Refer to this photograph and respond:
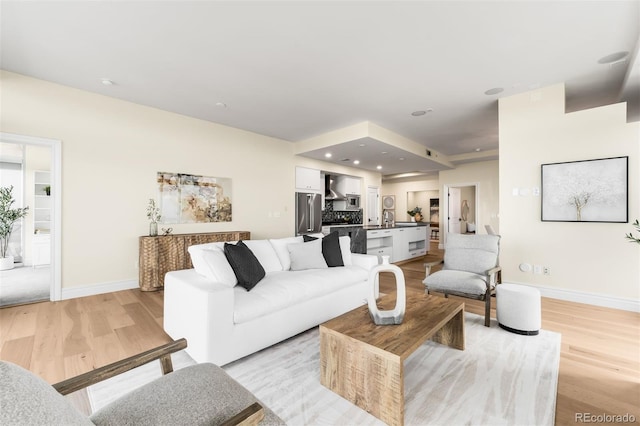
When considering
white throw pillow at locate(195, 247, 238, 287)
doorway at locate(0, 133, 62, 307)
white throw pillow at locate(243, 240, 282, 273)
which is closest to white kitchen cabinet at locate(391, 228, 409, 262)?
white throw pillow at locate(243, 240, 282, 273)

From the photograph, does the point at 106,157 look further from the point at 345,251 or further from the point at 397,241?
the point at 397,241

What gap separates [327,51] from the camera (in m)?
2.79

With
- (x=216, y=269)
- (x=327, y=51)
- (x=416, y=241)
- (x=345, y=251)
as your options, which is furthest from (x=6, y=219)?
(x=416, y=241)

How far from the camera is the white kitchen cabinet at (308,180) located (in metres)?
6.60

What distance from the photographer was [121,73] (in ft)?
10.6

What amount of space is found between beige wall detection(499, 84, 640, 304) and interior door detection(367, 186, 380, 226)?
4602 mm

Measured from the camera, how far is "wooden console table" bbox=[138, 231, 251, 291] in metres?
4.01

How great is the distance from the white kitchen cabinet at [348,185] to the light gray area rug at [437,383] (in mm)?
5680

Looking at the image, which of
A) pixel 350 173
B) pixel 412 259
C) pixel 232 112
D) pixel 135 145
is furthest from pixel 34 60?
pixel 412 259

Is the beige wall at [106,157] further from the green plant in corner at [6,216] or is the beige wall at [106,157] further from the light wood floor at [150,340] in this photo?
the green plant in corner at [6,216]

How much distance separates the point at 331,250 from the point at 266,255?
2.59 feet

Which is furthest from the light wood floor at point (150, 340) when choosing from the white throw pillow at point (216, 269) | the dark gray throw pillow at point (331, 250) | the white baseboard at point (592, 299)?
the dark gray throw pillow at point (331, 250)

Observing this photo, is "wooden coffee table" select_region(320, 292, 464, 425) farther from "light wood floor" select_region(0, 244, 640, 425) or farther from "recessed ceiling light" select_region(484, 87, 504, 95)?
"recessed ceiling light" select_region(484, 87, 504, 95)

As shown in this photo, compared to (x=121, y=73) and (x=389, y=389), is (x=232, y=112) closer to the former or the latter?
(x=121, y=73)
